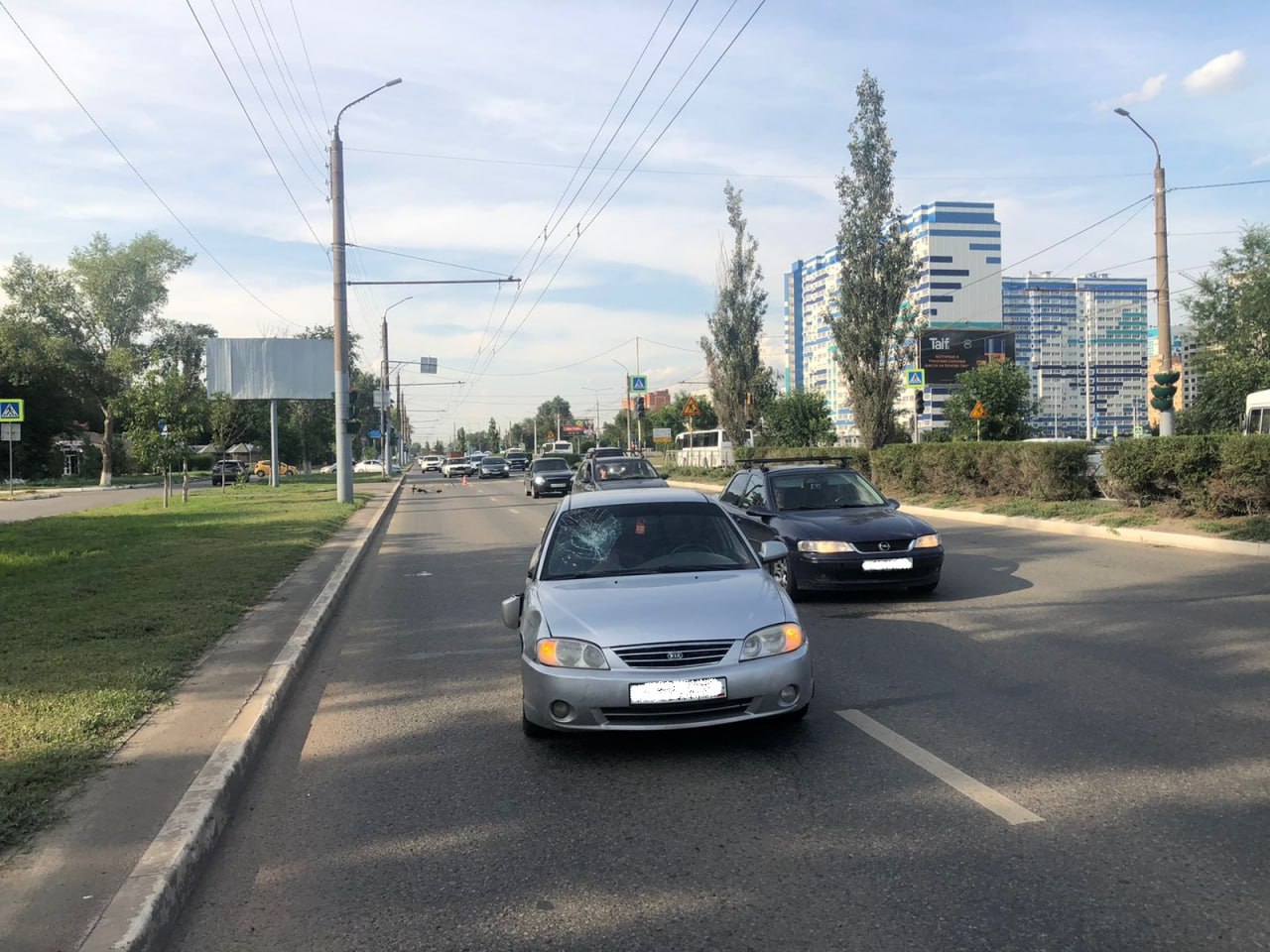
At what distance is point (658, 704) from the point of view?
477 cm

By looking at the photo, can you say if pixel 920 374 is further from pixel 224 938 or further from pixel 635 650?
pixel 224 938

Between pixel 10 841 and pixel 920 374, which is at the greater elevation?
pixel 920 374

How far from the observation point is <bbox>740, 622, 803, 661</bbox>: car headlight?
4.93 metres

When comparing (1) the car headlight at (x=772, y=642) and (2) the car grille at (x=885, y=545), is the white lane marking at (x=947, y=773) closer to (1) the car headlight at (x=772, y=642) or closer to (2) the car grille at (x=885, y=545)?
(1) the car headlight at (x=772, y=642)

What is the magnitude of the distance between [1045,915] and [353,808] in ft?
9.92

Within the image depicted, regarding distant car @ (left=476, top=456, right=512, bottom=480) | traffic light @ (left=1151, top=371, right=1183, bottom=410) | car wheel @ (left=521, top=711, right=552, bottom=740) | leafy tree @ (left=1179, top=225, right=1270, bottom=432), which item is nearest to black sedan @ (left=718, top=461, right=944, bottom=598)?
car wheel @ (left=521, top=711, right=552, bottom=740)

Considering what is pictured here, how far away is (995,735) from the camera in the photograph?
5.22 m

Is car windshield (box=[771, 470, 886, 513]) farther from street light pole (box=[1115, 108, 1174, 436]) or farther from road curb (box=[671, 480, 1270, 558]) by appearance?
street light pole (box=[1115, 108, 1174, 436])

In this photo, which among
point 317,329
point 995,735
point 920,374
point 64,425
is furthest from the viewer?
point 317,329

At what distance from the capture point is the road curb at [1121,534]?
42.2 feet

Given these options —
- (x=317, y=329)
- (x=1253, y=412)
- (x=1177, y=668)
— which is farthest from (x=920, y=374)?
(x=317, y=329)

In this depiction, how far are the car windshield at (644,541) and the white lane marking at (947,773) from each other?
1.14 m

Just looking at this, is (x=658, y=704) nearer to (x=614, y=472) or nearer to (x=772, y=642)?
(x=772, y=642)

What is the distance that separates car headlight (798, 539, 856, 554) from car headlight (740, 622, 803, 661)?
4.38 meters
